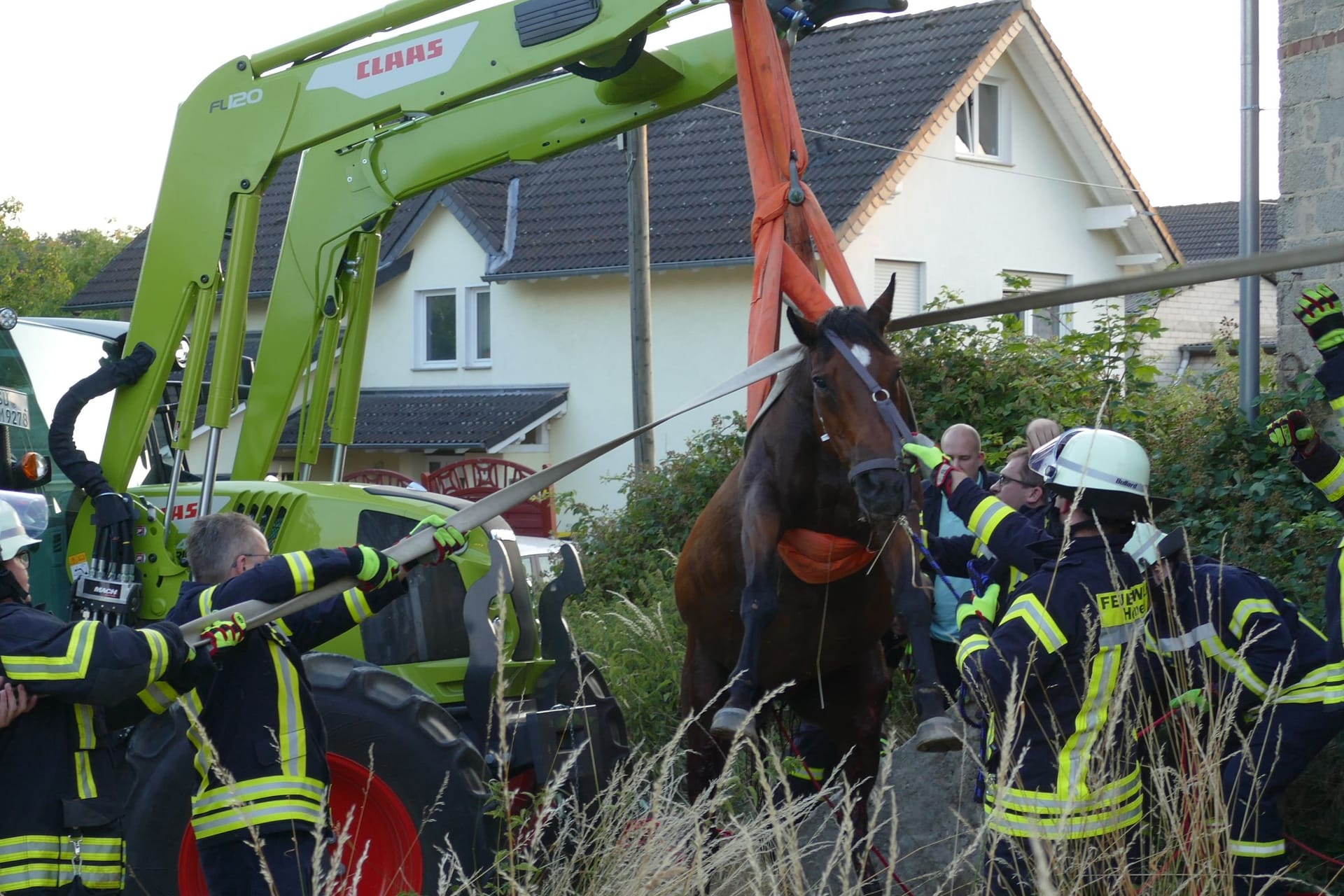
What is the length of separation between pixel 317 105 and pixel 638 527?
5342 mm

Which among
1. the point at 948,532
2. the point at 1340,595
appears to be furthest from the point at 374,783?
the point at 1340,595

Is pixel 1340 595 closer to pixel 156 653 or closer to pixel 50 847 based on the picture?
pixel 156 653

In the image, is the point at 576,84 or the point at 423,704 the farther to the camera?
the point at 576,84

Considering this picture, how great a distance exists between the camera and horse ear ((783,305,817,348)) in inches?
174

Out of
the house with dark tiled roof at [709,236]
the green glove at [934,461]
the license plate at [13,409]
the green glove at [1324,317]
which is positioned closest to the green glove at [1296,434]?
the green glove at [1324,317]

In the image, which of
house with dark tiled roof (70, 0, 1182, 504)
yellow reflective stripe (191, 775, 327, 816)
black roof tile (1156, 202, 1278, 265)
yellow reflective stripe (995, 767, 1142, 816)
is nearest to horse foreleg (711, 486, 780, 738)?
yellow reflective stripe (995, 767, 1142, 816)

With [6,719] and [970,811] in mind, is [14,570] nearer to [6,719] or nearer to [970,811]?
[6,719]

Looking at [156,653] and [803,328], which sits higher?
[803,328]

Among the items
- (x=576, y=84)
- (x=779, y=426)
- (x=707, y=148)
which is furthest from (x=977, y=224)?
(x=779, y=426)

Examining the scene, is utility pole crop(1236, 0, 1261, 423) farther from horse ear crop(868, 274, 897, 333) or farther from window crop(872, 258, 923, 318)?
window crop(872, 258, 923, 318)

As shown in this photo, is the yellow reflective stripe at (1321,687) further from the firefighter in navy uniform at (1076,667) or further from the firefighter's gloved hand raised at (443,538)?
the firefighter's gloved hand raised at (443,538)

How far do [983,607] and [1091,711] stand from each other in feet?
2.44

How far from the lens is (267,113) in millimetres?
5879

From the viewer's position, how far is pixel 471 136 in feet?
19.7
